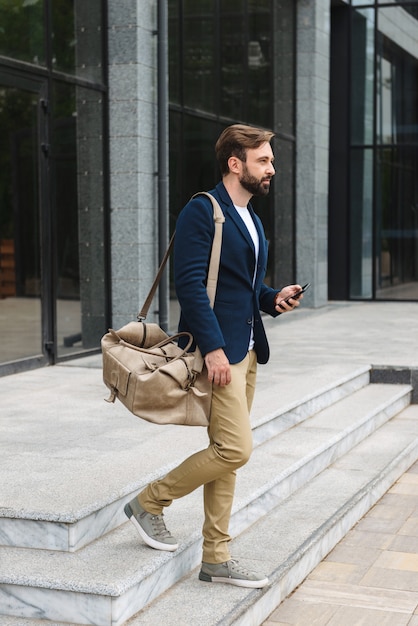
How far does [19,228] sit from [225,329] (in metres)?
5.86

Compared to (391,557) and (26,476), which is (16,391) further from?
(391,557)

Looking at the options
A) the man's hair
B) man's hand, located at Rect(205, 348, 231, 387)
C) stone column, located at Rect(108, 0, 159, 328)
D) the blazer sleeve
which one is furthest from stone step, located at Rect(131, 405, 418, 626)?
stone column, located at Rect(108, 0, 159, 328)

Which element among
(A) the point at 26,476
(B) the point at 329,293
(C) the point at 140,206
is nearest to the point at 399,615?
(A) the point at 26,476

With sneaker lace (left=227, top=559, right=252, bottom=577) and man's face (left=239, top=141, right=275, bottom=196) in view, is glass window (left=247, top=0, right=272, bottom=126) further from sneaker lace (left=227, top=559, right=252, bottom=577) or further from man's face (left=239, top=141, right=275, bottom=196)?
sneaker lace (left=227, top=559, right=252, bottom=577)

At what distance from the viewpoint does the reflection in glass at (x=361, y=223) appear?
19719mm

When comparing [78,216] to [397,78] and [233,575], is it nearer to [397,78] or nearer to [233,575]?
[233,575]

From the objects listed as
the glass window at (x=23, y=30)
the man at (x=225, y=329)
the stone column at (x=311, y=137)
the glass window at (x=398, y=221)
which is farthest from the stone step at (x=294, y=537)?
the glass window at (x=398, y=221)

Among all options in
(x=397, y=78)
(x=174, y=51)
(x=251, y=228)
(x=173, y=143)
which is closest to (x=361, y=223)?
(x=397, y=78)

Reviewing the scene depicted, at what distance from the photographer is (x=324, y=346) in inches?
471

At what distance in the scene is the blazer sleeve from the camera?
14.0ft

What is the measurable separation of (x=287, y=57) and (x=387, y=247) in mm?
4341

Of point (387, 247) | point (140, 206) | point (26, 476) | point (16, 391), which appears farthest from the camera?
point (387, 247)

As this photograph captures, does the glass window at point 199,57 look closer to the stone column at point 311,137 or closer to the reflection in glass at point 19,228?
the reflection in glass at point 19,228

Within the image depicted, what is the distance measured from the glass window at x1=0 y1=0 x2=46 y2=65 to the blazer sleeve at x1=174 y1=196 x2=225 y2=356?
584 centimetres
